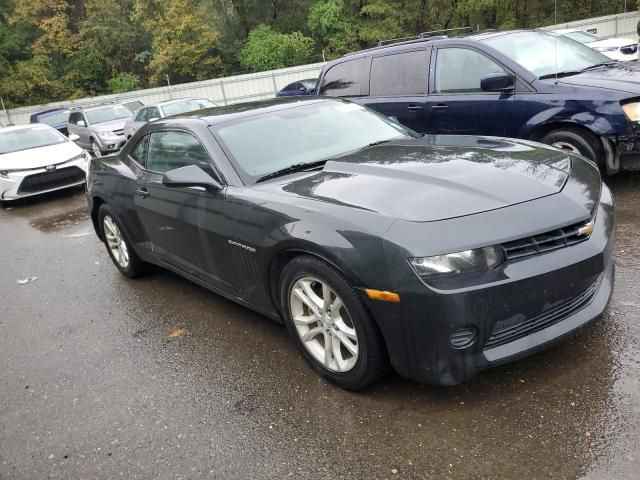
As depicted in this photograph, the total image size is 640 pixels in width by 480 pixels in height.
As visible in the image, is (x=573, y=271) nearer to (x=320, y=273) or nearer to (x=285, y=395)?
(x=320, y=273)

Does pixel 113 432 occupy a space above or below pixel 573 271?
below

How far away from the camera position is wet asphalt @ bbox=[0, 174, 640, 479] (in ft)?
8.19

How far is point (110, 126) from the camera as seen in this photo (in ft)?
51.7

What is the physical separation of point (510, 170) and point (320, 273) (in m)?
1.19

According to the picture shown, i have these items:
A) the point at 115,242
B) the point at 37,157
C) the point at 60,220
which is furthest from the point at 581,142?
the point at 37,157

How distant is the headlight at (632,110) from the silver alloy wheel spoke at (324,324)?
12.2 ft

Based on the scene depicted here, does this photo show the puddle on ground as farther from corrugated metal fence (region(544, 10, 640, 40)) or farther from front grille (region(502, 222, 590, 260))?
corrugated metal fence (region(544, 10, 640, 40))

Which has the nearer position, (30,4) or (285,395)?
(285,395)

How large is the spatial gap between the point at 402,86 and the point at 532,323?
4566mm

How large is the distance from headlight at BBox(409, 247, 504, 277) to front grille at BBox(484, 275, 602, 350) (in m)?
0.30

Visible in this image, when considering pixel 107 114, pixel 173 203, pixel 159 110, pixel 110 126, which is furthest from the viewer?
pixel 107 114

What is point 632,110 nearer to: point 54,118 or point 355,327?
point 355,327

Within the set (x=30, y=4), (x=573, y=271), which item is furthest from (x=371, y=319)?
(x=30, y=4)

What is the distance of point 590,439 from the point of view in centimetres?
246
